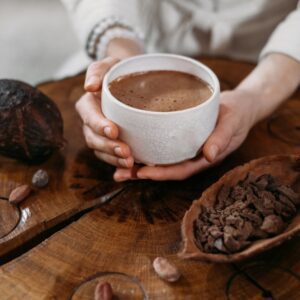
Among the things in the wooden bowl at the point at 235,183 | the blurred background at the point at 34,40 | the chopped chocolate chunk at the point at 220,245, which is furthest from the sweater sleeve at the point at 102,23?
the blurred background at the point at 34,40

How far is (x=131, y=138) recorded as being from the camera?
67 centimetres

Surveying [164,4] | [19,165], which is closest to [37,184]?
[19,165]

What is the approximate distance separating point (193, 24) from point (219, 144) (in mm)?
512

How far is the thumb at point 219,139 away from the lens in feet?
2.24

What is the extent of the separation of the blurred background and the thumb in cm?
114

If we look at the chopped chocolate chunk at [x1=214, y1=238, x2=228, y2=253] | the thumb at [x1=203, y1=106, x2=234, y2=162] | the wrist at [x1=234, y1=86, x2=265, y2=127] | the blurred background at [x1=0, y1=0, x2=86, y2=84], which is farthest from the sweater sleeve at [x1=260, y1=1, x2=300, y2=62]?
the blurred background at [x1=0, y1=0, x2=86, y2=84]

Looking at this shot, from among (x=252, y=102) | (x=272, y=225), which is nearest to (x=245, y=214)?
(x=272, y=225)

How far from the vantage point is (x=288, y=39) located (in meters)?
0.89

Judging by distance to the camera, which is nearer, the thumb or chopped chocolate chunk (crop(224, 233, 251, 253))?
chopped chocolate chunk (crop(224, 233, 251, 253))

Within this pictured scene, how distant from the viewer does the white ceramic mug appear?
2.08 ft

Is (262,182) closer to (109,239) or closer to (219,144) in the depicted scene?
(219,144)

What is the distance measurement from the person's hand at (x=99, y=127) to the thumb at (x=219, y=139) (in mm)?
109

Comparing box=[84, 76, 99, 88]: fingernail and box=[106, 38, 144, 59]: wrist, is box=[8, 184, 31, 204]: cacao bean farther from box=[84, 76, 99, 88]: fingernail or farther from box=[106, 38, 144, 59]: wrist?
box=[106, 38, 144, 59]: wrist

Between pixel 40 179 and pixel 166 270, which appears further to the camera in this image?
pixel 40 179
